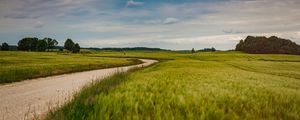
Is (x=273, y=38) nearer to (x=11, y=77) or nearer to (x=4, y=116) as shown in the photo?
(x=11, y=77)

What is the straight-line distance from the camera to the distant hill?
172 meters

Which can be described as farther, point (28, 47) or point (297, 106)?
point (28, 47)

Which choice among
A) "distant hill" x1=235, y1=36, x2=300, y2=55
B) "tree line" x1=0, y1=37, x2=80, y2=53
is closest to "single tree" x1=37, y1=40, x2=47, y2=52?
"tree line" x1=0, y1=37, x2=80, y2=53

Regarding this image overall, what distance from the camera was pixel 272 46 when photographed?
572ft

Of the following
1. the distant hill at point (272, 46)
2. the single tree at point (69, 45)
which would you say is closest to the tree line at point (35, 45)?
the single tree at point (69, 45)

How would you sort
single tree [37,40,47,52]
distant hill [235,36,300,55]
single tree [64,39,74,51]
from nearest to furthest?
distant hill [235,36,300,55]
single tree [37,40,47,52]
single tree [64,39,74,51]

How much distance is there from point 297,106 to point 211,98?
252cm

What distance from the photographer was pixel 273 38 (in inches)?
7023

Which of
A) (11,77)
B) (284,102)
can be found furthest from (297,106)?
(11,77)

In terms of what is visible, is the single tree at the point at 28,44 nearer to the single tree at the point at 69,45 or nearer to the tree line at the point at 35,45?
the tree line at the point at 35,45

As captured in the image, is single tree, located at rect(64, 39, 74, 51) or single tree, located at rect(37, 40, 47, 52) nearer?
single tree, located at rect(37, 40, 47, 52)

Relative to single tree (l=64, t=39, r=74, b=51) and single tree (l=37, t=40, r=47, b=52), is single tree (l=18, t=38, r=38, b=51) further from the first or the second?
single tree (l=64, t=39, r=74, b=51)

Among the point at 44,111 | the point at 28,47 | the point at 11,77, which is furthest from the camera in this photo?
the point at 28,47

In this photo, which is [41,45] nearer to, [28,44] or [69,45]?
[28,44]
